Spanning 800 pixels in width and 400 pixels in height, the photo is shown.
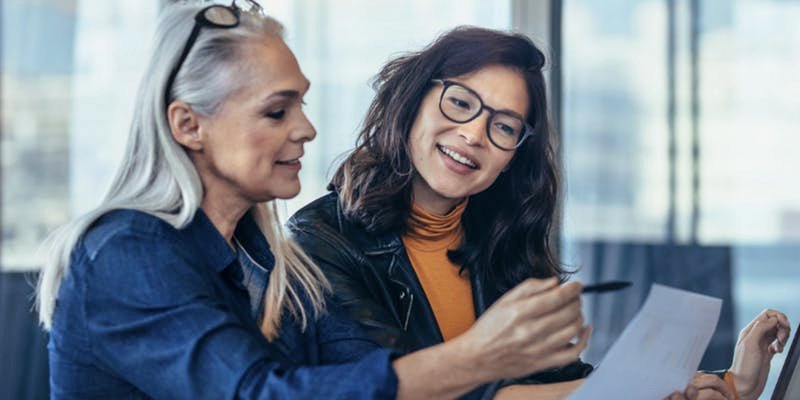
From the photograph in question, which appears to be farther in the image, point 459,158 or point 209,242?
point 459,158

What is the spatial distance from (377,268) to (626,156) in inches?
70.0

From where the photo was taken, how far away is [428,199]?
1.73 m

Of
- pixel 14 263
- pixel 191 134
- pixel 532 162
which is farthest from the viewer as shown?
pixel 14 263

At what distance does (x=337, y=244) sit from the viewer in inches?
63.2

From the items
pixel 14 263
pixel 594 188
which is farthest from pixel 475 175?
pixel 14 263

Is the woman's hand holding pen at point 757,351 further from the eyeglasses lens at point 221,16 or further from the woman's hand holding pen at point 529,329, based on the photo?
the eyeglasses lens at point 221,16

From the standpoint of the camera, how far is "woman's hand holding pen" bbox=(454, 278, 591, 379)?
3.21ft

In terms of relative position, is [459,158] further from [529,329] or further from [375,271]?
[529,329]

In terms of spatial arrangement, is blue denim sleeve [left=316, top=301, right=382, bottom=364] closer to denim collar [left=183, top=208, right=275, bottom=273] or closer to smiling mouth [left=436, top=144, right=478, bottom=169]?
denim collar [left=183, top=208, right=275, bottom=273]

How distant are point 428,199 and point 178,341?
0.78 metres

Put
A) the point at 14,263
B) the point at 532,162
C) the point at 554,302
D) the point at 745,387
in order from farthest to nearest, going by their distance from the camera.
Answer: the point at 14,263
the point at 532,162
the point at 745,387
the point at 554,302

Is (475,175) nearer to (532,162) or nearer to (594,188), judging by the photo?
(532,162)

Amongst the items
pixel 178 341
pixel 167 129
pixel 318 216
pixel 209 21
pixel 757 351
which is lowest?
pixel 757 351

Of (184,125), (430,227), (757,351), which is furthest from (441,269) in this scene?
(184,125)
